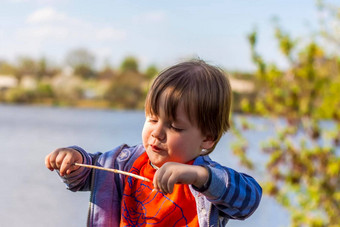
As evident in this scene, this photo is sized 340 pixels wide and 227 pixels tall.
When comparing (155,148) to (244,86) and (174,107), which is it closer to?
(174,107)

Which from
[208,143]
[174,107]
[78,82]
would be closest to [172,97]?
[174,107]

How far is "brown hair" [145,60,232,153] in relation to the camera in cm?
108

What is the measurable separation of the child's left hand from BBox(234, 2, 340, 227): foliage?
247cm

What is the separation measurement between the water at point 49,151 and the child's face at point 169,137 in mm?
2483

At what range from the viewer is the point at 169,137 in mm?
1088

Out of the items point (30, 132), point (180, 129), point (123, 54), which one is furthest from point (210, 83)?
point (123, 54)

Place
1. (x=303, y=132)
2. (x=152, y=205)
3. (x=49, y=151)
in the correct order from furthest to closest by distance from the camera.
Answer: (x=49, y=151)
(x=303, y=132)
(x=152, y=205)

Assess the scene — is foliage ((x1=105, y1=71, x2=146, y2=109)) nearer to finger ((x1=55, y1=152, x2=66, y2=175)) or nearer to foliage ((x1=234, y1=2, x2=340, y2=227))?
foliage ((x1=234, y1=2, x2=340, y2=227))

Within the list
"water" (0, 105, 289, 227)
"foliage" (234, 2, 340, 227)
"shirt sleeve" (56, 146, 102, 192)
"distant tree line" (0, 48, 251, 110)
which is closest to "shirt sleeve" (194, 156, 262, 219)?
"shirt sleeve" (56, 146, 102, 192)

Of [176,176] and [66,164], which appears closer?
[176,176]

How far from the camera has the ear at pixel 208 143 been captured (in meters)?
1.14

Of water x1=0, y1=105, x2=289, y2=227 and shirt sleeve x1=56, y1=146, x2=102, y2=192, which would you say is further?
water x1=0, y1=105, x2=289, y2=227

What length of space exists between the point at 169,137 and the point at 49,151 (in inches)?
150

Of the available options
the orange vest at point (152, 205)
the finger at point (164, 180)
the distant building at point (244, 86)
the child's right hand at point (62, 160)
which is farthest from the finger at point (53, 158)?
the distant building at point (244, 86)
